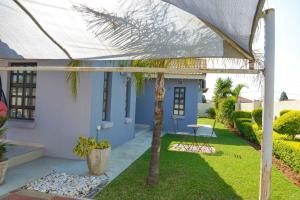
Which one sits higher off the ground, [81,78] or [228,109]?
[81,78]

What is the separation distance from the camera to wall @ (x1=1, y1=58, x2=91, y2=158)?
9.32 meters

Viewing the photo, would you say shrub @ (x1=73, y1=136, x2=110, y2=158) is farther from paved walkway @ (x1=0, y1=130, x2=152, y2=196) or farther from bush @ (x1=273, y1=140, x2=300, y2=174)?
bush @ (x1=273, y1=140, x2=300, y2=174)

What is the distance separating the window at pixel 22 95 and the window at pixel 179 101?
10996 mm

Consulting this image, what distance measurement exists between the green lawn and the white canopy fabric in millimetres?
3402

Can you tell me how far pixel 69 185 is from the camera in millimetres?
6715

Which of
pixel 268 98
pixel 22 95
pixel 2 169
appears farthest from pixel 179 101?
pixel 268 98

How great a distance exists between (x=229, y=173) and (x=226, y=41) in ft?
20.1

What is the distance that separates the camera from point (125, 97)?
13727mm

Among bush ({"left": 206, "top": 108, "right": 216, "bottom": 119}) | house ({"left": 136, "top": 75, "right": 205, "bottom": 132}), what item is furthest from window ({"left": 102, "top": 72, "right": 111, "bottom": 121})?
bush ({"left": 206, "top": 108, "right": 216, "bottom": 119})

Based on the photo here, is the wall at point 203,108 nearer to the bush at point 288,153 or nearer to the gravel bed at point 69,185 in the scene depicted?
the bush at point 288,153

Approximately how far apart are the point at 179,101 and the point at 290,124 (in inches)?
353

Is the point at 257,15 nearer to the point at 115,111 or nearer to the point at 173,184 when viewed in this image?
the point at 173,184

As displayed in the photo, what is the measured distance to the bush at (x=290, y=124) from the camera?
11.1 metres

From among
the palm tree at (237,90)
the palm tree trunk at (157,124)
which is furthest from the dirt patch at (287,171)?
the palm tree at (237,90)
